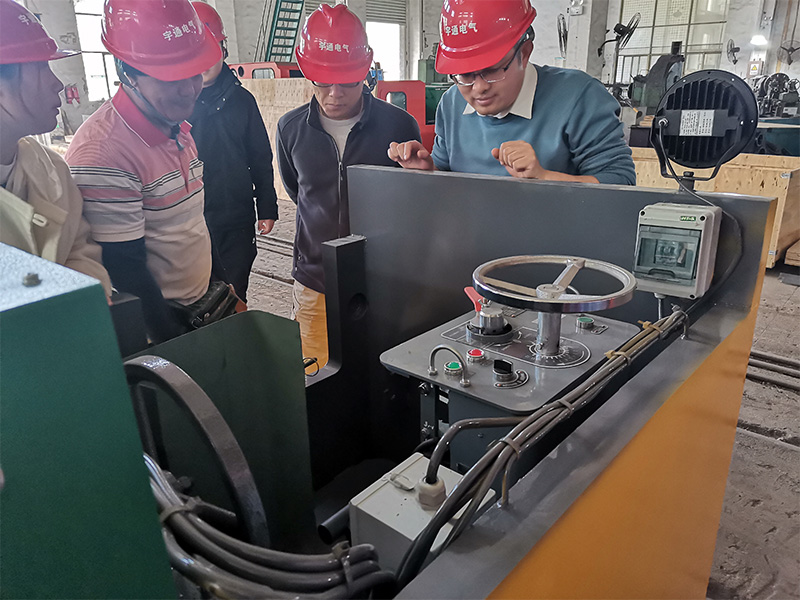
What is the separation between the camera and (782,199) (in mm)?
3590

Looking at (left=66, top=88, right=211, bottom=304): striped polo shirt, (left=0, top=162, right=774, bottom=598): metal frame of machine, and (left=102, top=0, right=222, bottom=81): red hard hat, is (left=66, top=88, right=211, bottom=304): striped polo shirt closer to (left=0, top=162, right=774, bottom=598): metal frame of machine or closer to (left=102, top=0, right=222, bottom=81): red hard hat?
(left=102, top=0, right=222, bottom=81): red hard hat

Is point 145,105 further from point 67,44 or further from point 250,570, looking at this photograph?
point 67,44

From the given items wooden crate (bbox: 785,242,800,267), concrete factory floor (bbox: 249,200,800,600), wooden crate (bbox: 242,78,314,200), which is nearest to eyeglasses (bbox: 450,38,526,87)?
concrete factory floor (bbox: 249,200,800,600)

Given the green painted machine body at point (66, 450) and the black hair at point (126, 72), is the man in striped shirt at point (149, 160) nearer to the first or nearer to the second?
the black hair at point (126, 72)

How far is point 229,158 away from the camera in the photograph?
2100 millimetres

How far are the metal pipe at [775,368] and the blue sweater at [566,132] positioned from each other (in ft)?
5.39

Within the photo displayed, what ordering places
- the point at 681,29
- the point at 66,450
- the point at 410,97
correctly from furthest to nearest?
the point at 681,29 < the point at 410,97 < the point at 66,450

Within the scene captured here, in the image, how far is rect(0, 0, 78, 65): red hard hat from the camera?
110cm

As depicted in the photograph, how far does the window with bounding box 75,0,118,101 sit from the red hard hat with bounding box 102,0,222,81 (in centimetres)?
626

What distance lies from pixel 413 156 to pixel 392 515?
90 centimetres

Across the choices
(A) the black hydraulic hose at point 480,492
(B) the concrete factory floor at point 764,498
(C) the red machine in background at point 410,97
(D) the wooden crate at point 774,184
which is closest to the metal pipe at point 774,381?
(B) the concrete factory floor at point 764,498

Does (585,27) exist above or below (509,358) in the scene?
above

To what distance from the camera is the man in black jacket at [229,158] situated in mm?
2064

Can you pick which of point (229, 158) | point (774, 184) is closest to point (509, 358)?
point (229, 158)
